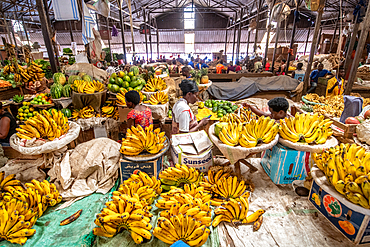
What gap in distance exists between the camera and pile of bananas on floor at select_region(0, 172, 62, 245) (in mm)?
1868

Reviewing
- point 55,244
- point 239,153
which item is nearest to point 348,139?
point 239,153

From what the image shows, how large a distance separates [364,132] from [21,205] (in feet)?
14.6

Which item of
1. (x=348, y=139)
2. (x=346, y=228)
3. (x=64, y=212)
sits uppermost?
(x=348, y=139)

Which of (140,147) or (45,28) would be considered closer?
(140,147)

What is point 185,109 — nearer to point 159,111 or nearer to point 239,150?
point 239,150

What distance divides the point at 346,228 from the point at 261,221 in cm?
71

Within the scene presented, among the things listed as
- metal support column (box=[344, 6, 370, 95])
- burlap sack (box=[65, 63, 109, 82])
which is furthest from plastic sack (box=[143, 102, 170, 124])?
metal support column (box=[344, 6, 370, 95])

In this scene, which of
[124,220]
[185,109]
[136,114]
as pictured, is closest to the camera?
[124,220]

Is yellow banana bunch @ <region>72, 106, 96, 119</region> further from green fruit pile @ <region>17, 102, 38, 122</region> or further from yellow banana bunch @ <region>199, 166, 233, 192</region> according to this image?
yellow banana bunch @ <region>199, 166, 233, 192</region>

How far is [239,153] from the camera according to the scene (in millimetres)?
2082

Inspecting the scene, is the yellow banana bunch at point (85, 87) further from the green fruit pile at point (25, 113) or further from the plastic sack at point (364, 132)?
the plastic sack at point (364, 132)

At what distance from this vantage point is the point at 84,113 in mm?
4531

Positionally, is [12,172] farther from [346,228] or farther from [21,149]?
[346,228]

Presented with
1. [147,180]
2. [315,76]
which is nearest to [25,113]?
[147,180]
